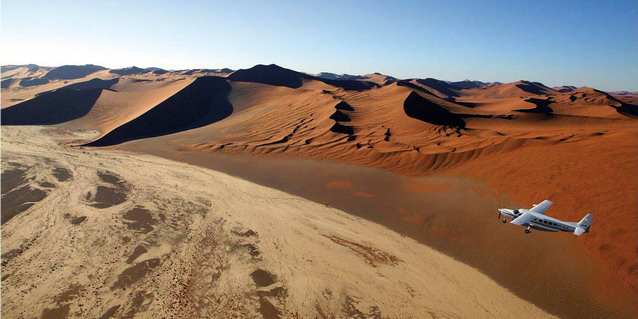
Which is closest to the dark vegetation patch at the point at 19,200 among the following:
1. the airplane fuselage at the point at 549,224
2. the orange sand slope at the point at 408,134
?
the orange sand slope at the point at 408,134

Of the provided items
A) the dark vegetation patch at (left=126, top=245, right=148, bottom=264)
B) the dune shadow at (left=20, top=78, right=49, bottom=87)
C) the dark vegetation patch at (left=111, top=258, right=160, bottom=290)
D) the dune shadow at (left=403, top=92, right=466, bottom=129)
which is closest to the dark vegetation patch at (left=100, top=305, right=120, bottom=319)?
the dark vegetation patch at (left=111, top=258, right=160, bottom=290)

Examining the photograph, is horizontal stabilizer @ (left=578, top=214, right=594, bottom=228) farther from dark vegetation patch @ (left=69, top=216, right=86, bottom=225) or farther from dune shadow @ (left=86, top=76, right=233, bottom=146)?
dune shadow @ (left=86, top=76, right=233, bottom=146)

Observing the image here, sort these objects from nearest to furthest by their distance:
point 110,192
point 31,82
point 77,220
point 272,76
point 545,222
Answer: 1. point 545,222
2. point 77,220
3. point 110,192
4. point 272,76
5. point 31,82

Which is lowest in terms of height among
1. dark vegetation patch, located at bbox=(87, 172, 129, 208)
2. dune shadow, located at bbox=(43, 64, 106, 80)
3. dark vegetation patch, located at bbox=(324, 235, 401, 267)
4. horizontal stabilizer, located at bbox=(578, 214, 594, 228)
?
dark vegetation patch, located at bbox=(324, 235, 401, 267)

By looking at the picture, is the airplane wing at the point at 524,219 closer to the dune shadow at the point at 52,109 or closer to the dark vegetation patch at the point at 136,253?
the dark vegetation patch at the point at 136,253

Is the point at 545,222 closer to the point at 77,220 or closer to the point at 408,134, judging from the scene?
the point at 408,134

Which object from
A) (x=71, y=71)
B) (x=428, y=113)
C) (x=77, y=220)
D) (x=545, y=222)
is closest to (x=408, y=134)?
(x=428, y=113)
